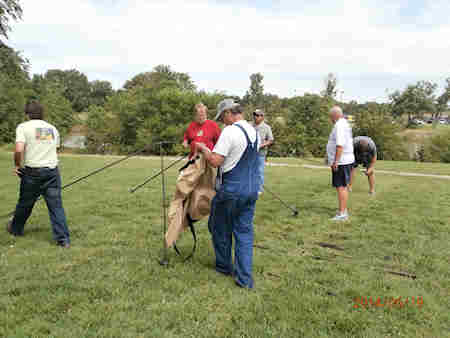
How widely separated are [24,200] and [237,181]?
3.43m

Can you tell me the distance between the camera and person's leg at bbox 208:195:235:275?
400 cm

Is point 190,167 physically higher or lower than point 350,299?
higher

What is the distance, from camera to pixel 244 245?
3.87 m

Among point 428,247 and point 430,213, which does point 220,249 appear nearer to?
point 428,247

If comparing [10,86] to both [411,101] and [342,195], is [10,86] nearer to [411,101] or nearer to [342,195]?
[342,195]

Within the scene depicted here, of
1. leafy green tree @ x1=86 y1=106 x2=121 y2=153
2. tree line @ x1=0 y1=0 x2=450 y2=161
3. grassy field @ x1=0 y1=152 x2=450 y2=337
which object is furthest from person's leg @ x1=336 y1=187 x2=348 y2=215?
leafy green tree @ x1=86 y1=106 x2=121 y2=153

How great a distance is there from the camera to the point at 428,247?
525cm

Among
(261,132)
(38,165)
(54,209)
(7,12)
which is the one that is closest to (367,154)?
(261,132)

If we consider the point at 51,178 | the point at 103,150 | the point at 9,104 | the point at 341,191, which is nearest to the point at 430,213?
the point at 341,191

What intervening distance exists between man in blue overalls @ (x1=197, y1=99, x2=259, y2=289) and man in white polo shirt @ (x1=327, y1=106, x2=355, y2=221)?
3.10 metres

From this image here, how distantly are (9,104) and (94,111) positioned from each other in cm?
2481

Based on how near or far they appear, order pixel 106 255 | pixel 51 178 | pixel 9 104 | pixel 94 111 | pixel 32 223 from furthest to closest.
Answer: pixel 94 111, pixel 9 104, pixel 32 223, pixel 51 178, pixel 106 255

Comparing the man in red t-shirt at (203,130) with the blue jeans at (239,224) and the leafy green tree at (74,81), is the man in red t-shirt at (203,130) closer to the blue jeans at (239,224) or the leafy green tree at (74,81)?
the blue jeans at (239,224)

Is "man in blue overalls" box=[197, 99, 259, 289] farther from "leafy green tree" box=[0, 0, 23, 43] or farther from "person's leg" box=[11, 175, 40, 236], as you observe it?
"leafy green tree" box=[0, 0, 23, 43]
